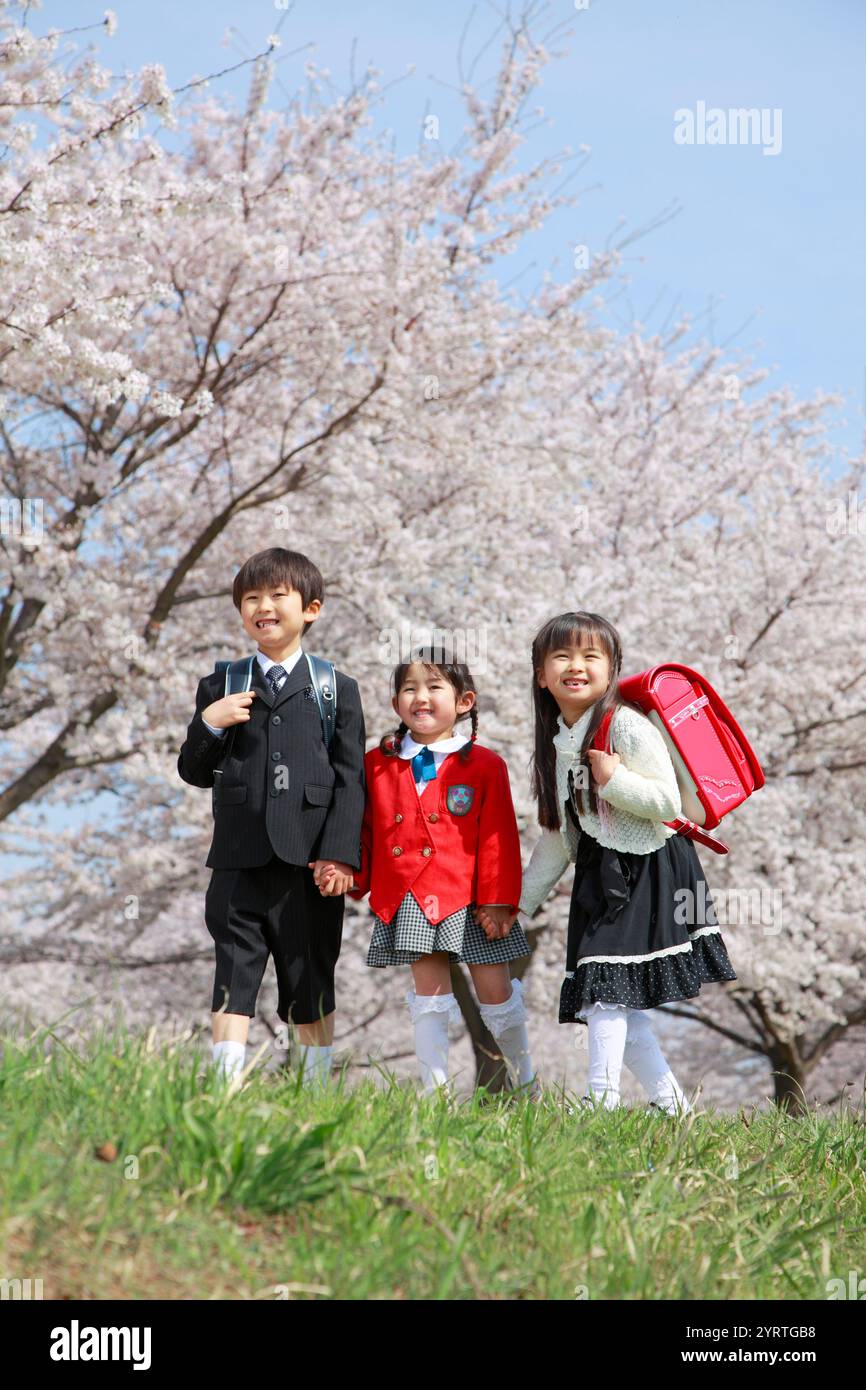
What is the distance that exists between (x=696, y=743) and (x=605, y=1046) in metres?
0.97

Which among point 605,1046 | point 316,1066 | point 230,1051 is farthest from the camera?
point 605,1046

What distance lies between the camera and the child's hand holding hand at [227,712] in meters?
3.55

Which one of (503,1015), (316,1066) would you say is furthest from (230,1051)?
(503,1015)

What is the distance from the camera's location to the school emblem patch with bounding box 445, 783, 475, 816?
380 centimetres

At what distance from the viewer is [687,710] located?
3691mm

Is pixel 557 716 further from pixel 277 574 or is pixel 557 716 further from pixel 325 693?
pixel 277 574

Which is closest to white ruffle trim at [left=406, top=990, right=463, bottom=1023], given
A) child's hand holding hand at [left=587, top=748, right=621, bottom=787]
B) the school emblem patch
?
the school emblem patch

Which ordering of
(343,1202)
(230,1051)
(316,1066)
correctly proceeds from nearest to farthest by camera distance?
(343,1202) < (316,1066) < (230,1051)

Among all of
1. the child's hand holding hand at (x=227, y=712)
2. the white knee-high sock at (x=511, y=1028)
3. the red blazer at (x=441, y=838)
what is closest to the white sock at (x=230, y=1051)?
the red blazer at (x=441, y=838)

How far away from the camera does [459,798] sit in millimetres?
3816

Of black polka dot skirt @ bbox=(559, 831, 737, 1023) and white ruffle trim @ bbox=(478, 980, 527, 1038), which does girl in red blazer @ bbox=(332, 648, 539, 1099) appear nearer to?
white ruffle trim @ bbox=(478, 980, 527, 1038)

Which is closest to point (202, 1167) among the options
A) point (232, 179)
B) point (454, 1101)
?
point (454, 1101)

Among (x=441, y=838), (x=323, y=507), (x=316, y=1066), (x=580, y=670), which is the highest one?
(x=323, y=507)

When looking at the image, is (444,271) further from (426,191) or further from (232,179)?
(232,179)
